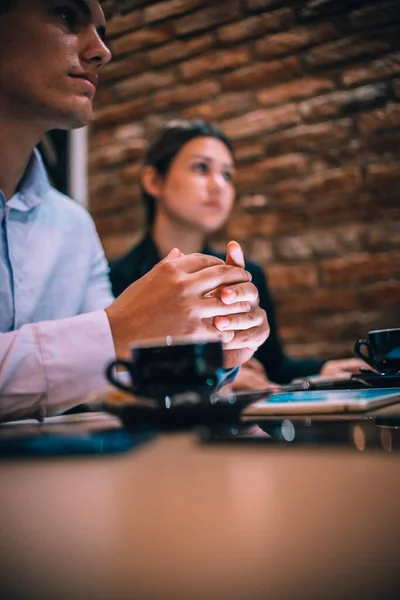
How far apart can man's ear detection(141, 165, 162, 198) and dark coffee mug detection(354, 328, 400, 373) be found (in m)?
1.27

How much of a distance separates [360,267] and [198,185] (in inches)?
24.4

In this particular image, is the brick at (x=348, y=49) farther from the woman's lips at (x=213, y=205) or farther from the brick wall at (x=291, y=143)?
the woman's lips at (x=213, y=205)

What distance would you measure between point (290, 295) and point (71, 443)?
1651mm

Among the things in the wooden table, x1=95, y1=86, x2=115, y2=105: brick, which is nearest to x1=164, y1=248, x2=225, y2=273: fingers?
the wooden table

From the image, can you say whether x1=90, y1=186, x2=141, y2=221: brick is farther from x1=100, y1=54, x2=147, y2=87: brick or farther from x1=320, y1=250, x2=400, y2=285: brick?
x1=320, y1=250, x2=400, y2=285: brick

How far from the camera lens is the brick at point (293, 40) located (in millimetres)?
1488

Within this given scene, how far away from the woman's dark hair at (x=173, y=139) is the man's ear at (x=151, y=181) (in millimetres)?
15

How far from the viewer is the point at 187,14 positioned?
56.7 inches

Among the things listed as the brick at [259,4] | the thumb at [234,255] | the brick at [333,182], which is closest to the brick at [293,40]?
the brick at [259,4]

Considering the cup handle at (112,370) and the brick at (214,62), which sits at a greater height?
the brick at (214,62)

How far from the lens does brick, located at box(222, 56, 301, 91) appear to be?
1.83 meters

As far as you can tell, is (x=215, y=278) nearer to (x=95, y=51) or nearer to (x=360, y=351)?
(x=360, y=351)

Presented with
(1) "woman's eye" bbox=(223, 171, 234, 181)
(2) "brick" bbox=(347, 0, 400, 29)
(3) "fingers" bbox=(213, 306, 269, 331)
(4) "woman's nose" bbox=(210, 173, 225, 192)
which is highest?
(2) "brick" bbox=(347, 0, 400, 29)

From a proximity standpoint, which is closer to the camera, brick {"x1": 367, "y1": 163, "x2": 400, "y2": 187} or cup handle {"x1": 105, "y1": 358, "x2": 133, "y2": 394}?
cup handle {"x1": 105, "y1": 358, "x2": 133, "y2": 394}
